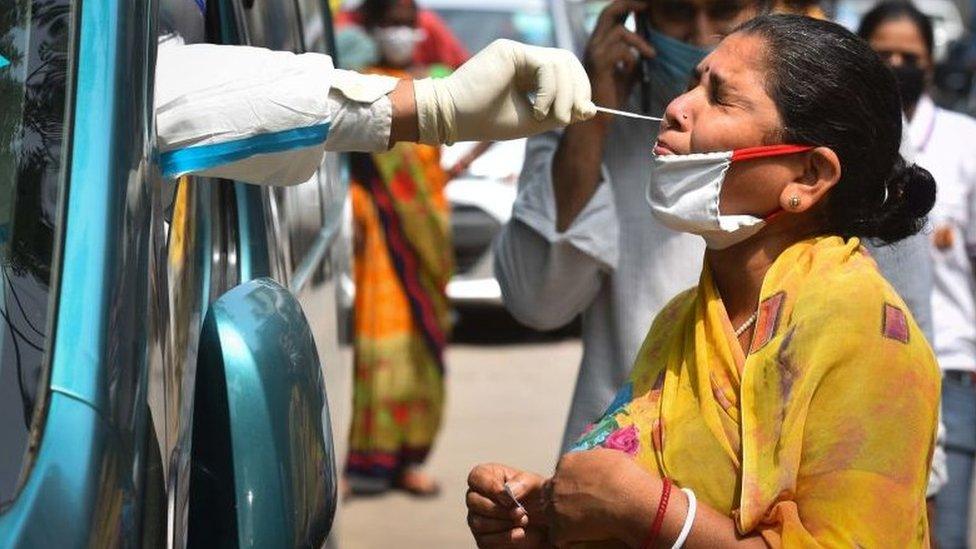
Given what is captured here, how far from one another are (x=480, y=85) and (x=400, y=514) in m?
4.26

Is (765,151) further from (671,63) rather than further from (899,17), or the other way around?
(899,17)

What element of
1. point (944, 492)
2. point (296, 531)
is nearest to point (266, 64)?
point (296, 531)

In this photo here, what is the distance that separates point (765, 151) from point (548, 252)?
0.89m

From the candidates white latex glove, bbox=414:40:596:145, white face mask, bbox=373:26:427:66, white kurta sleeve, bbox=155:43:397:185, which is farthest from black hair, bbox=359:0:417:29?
white kurta sleeve, bbox=155:43:397:185

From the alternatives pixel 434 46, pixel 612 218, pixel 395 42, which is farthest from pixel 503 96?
pixel 434 46

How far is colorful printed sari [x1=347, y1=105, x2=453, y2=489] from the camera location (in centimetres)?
682

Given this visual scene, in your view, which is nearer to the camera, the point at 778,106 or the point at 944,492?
the point at 778,106

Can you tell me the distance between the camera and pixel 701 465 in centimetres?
215

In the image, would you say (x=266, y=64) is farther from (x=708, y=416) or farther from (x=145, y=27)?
(x=708, y=416)

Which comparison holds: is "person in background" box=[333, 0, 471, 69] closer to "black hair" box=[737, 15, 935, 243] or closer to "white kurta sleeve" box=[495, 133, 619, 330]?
"white kurta sleeve" box=[495, 133, 619, 330]

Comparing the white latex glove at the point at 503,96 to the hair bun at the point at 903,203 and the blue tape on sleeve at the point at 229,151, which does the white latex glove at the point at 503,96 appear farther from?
the hair bun at the point at 903,203

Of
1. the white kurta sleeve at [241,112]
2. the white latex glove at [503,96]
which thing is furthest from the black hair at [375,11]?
the white kurta sleeve at [241,112]

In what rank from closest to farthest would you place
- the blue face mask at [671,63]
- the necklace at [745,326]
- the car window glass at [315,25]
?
the necklace at [745,326] < the blue face mask at [671,63] < the car window glass at [315,25]

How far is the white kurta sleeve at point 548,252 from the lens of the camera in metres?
3.09
